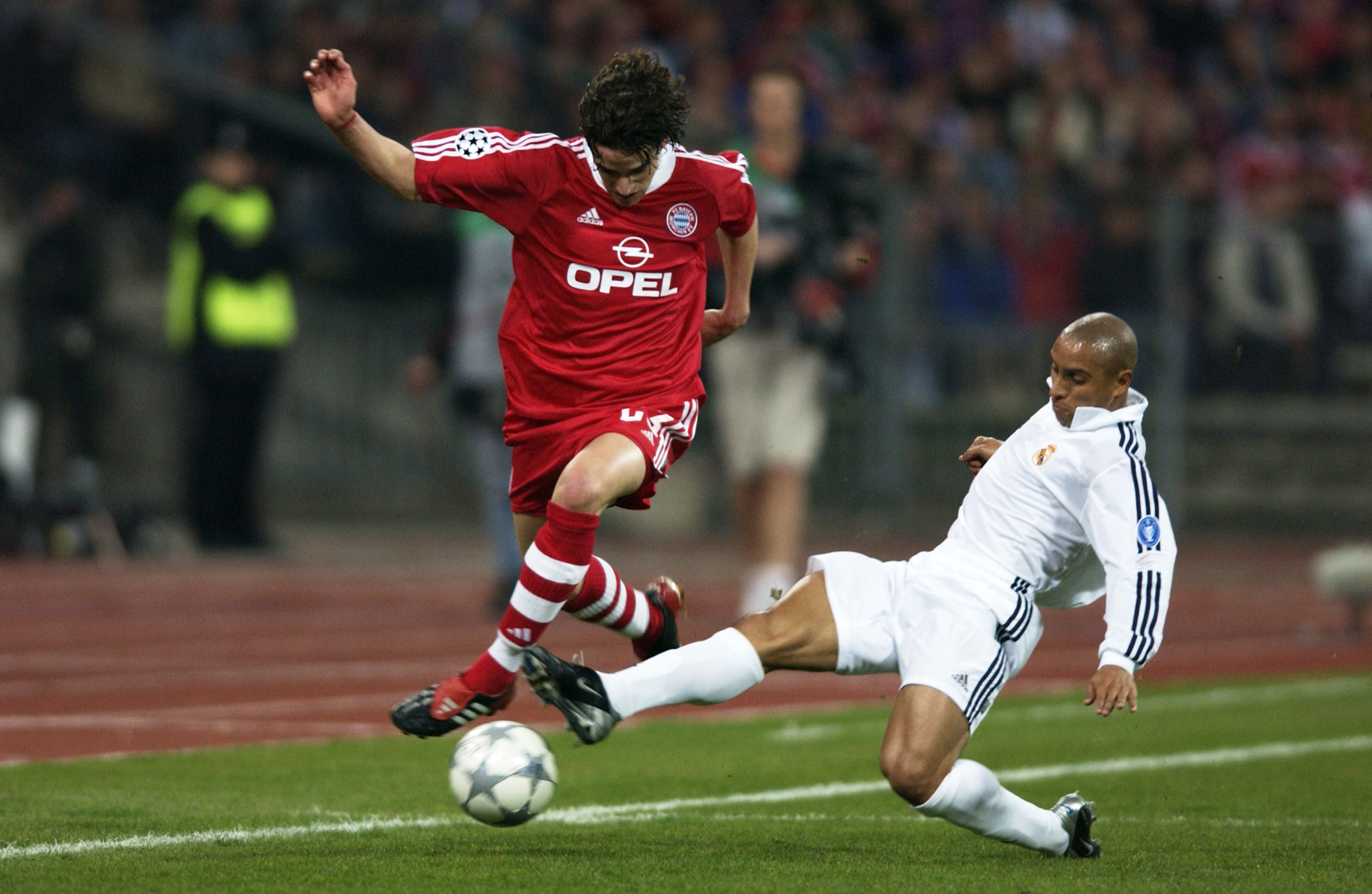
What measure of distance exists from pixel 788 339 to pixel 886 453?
5.19 metres

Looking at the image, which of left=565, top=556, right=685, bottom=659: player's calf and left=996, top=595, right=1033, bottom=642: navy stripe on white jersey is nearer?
left=996, top=595, right=1033, bottom=642: navy stripe on white jersey

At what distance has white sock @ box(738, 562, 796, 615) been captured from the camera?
37.7 feet

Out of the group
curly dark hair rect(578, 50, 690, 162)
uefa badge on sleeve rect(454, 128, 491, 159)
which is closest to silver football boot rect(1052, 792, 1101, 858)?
curly dark hair rect(578, 50, 690, 162)

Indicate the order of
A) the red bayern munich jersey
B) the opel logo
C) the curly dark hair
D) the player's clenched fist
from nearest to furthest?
1. the player's clenched fist
2. the curly dark hair
3. the red bayern munich jersey
4. the opel logo

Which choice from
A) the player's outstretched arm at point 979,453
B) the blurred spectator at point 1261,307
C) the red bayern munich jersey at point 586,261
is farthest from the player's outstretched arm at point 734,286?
the blurred spectator at point 1261,307

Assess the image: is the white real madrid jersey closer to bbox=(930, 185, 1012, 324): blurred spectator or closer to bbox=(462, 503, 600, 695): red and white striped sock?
bbox=(462, 503, 600, 695): red and white striped sock

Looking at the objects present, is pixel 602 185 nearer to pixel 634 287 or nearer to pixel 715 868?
pixel 634 287

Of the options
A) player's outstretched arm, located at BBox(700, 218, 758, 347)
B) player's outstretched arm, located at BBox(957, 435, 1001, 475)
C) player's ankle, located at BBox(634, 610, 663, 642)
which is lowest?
player's ankle, located at BBox(634, 610, 663, 642)

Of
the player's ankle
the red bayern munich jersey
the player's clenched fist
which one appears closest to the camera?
the player's clenched fist

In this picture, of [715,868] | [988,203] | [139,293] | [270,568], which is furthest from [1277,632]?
[139,293]

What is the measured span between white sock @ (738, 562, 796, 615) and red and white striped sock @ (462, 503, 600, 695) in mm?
4715

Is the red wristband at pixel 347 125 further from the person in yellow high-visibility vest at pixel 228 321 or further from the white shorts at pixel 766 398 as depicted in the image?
the person in yellow high-visibility vest at pixel 228 321

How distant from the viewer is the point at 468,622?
12.7m

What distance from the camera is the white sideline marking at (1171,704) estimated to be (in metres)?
8.89
